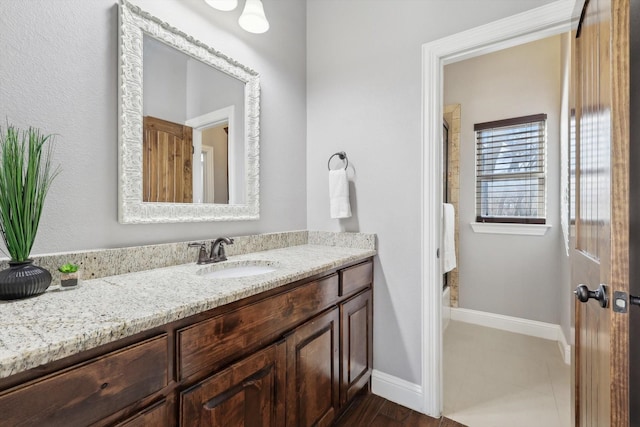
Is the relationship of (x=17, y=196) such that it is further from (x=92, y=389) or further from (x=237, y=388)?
(x=237, y=388)

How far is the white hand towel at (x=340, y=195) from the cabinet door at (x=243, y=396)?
953 mm

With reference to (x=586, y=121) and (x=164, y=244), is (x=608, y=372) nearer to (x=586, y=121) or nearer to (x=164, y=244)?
(x=586, y=121)

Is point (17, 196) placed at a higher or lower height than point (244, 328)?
higher

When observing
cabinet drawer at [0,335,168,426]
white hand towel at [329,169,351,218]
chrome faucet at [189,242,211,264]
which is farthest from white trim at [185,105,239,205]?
cabinet drawer at [0,335,168,426]

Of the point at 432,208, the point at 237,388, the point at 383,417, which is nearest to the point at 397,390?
the point at 383,417

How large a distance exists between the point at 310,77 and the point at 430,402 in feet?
7.29

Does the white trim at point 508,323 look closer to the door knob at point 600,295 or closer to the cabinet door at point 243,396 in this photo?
the door knob at point 600,295

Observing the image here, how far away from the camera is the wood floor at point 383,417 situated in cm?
167

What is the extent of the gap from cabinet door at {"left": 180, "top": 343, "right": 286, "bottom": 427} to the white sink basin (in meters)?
0.46

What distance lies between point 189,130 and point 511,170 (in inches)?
112

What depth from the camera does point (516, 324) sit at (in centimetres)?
284

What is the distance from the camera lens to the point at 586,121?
3.47 ft

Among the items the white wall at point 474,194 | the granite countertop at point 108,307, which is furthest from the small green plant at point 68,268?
the white wall at point 474,194

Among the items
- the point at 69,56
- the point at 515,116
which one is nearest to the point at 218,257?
the point at 69,56
